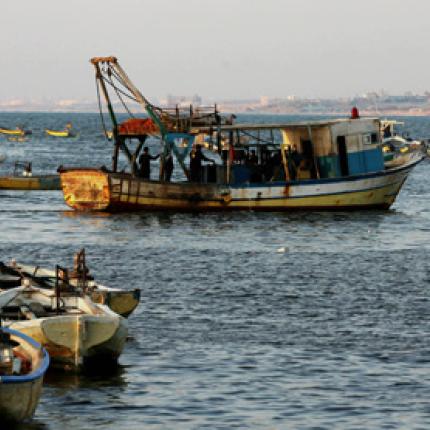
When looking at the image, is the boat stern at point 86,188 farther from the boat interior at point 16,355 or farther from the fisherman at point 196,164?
the boat interior at point 16,355

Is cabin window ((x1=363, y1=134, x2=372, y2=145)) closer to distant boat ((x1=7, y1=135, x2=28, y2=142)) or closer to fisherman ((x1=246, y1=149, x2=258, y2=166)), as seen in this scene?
fisherman ((x1=246, y1=149, x2=258, y2=166))

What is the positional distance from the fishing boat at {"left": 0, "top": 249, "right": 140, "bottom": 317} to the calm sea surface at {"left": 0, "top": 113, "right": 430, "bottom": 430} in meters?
0.57

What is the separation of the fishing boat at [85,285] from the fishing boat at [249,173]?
856 inches

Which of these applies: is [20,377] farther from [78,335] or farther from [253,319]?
[253,319]

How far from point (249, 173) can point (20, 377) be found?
33492mm

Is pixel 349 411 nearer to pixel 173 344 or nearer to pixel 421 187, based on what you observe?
pixel 173 344

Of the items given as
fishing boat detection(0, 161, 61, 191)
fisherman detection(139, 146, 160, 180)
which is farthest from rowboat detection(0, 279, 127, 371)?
fishing boat detection(0, 161, 61, 191)

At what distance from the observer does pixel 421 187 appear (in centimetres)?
7306

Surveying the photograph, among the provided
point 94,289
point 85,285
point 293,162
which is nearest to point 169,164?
point 293,162

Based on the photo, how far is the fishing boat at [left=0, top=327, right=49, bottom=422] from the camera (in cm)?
1697

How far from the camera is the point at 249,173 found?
50.0m

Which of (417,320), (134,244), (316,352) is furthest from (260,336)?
(134,244)

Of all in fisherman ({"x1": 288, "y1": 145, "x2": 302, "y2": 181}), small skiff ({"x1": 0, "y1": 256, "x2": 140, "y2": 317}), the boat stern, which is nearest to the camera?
small skiff ({"x1": 0, "y1": 256, "x2": 140, "y2": 317})

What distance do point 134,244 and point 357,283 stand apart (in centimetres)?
1031
